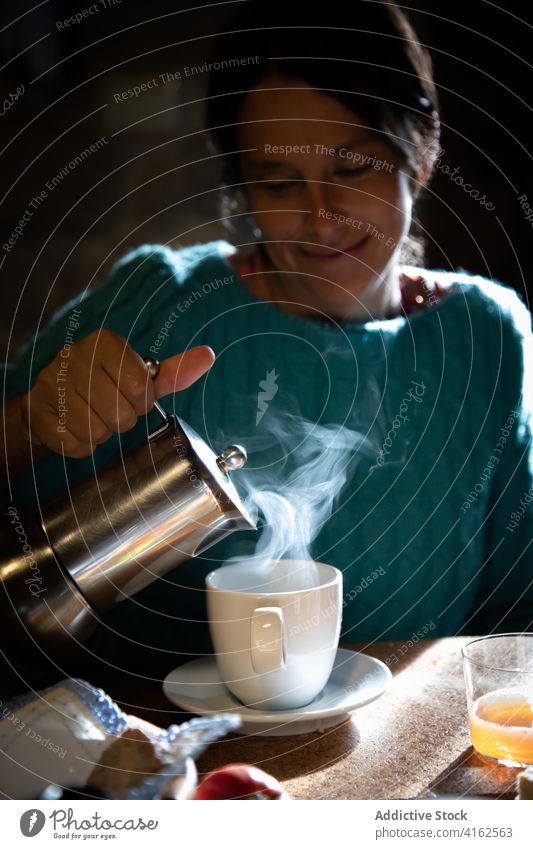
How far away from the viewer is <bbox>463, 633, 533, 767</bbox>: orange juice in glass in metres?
0.32

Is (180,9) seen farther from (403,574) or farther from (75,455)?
(403,574)

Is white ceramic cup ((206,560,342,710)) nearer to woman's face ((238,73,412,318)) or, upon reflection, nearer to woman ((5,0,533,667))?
woman ((5,0,533,667))

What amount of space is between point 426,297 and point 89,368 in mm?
258

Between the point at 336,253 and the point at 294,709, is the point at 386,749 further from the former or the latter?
the point at 336,253

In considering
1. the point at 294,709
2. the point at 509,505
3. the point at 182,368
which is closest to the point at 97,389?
the point at 182,368

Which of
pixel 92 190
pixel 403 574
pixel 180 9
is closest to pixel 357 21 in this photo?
pixel 180 9

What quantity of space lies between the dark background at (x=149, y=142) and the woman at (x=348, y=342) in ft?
0.05

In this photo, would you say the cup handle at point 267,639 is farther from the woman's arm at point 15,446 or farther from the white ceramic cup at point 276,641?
the woman's arm at point 15,446

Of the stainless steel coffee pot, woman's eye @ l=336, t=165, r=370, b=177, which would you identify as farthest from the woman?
the stainless steel coffee pot

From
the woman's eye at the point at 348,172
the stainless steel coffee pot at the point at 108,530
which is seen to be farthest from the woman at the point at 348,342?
the stainless steel coffee pot at the point at 108,530

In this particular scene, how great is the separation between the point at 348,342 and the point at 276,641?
0.81ft

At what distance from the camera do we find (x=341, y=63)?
0.47m

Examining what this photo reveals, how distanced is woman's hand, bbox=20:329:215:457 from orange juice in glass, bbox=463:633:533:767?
17 cm

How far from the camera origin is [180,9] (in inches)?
17.6
